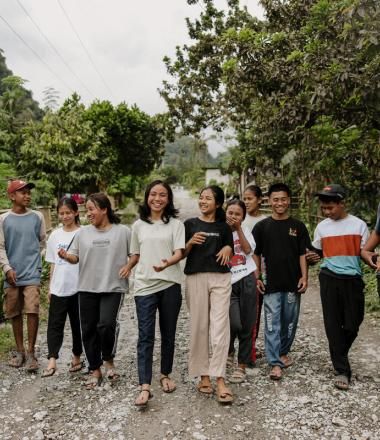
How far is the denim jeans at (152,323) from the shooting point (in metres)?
3.87

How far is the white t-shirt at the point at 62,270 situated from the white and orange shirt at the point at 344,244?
2.40m

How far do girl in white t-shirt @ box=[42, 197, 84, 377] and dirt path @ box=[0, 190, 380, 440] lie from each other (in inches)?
11.3

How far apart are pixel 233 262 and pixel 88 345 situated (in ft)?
5.10

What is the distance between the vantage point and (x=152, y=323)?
3.92m

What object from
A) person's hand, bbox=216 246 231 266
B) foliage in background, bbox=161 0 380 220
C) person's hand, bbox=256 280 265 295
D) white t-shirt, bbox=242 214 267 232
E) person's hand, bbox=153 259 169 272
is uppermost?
foliage in background, bbox=161 0 380 220

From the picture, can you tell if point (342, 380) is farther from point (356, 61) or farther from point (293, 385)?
point (356, 61)

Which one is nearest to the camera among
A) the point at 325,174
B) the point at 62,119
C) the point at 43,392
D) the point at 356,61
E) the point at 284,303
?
the point at 43,392

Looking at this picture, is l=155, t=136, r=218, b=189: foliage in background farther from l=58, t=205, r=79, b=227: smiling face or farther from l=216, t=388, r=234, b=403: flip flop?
l=216, t=388, r=234, b=403: flip flop

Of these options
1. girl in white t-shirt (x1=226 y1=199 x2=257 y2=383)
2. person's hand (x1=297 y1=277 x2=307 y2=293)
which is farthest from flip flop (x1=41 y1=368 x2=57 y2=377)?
person's hand (x1=297 y1=277 x2=307 y2=293)

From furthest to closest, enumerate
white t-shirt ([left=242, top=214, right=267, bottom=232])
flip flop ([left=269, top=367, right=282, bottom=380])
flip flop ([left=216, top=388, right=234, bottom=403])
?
white t-shirt ([left=242, top=214, right=267, bottom=232]) < flip flop ([left=269, top=367, right=282, bottom=380]) < flip flop ([left=216, top=388, right=234, bottom=403])

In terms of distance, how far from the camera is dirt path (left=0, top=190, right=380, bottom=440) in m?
3.40

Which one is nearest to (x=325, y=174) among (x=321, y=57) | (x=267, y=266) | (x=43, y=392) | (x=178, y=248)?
(x=321, y=57)

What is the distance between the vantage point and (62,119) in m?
19.0

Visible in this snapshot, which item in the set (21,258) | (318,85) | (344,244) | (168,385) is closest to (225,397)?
(168,385)
